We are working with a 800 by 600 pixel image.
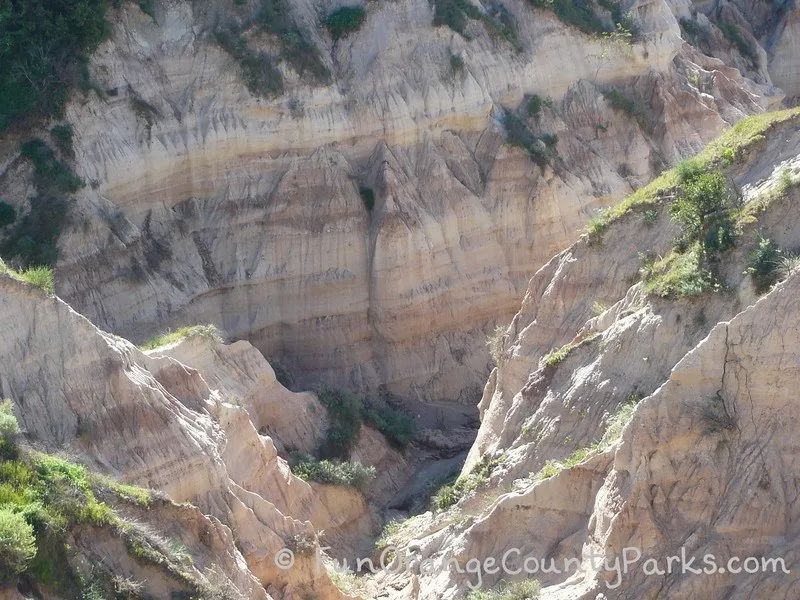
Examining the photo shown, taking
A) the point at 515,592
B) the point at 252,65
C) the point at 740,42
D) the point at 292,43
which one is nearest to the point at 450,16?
the point at 292,43

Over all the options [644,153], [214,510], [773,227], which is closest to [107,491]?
[214,510]

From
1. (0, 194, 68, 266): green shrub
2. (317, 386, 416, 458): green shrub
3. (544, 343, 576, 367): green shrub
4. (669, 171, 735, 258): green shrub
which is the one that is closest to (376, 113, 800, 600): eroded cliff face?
(544, 343, 576, 367): green shrub

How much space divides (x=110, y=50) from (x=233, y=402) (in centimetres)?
1276

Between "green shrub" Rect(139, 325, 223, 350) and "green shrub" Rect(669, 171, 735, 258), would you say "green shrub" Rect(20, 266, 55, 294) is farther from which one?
"green shrub" Rect(669, 171, 735, 258)

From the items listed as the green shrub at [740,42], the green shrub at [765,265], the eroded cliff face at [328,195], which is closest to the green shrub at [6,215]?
the eroded cliff face at [328,195]

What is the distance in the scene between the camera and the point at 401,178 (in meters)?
38.6

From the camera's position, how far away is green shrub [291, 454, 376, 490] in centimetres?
3003

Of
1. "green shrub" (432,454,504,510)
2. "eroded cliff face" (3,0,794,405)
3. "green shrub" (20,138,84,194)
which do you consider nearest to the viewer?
"green shrub" (432,454,504,510)

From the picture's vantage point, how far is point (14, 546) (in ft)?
57.9

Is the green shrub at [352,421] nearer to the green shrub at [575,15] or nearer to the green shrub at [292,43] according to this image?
the green shrub at [292,43]

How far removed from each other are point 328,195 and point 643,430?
19720 millimetres

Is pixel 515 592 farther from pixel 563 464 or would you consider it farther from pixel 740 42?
pixel 740 42

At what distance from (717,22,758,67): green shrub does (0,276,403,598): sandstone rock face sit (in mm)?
34926

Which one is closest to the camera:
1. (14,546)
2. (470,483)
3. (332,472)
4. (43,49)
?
(14,546)
